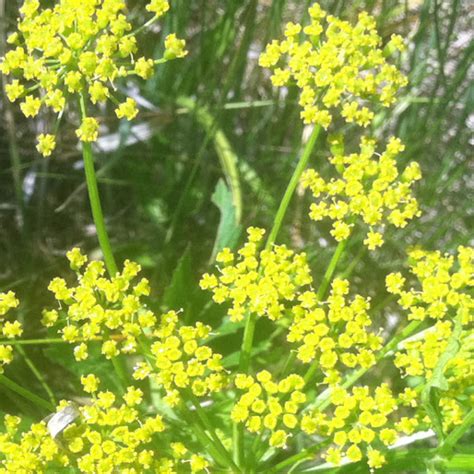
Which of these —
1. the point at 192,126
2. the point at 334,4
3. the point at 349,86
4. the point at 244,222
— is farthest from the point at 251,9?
the point at 349,86

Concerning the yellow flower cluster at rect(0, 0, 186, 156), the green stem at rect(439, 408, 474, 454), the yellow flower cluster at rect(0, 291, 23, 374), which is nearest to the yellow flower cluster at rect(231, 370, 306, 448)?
the green stem at rect(439, 408, 474, 454)

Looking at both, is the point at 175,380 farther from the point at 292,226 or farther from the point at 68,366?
the point at 292,226

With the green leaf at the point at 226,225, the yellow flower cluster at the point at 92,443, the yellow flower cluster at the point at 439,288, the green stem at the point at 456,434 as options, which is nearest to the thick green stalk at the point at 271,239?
the yellow flower cluster at the point at 92,443

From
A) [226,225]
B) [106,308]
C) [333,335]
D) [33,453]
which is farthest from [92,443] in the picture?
[226,225]

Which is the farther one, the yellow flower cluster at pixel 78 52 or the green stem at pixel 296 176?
the green stem at pixel 296 176

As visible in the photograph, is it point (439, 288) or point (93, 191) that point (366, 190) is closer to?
point (439, 288)

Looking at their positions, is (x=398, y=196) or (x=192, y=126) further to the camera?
(x=192, y=126)

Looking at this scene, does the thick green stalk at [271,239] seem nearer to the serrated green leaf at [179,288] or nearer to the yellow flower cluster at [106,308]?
the yellow flower cluster at [106,308]

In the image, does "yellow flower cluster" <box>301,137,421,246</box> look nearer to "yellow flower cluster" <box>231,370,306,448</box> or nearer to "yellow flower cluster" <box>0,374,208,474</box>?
"yellow flower cluster" <box>231,370,306,448</box>
